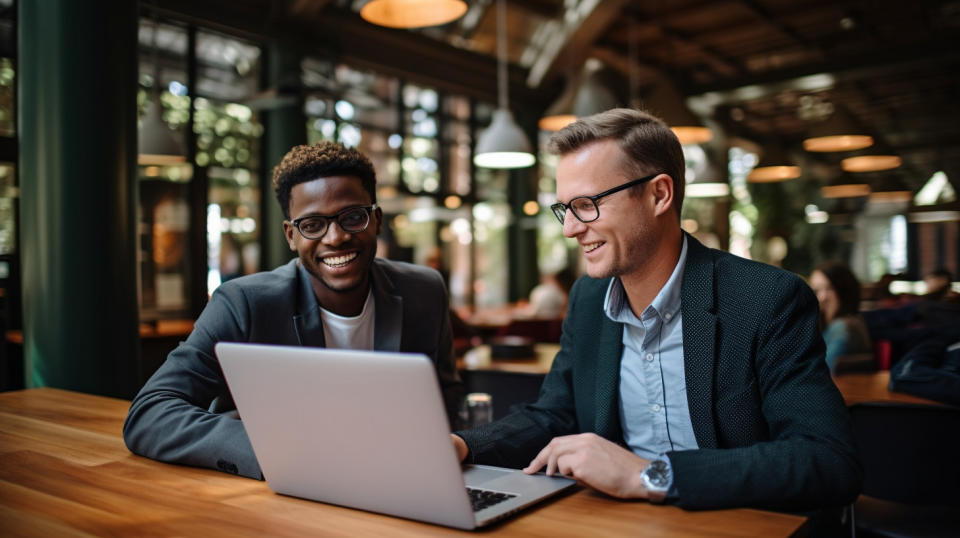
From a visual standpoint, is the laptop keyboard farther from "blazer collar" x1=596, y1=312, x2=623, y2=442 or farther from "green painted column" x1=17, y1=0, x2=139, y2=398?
"green painted column" x1=17, y1=0, x2=139, y2=398

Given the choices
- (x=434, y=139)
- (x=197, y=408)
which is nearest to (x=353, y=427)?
(x=197, y=408)

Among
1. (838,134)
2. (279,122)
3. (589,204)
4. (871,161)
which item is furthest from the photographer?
(871,161)

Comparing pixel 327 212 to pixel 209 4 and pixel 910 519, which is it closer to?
pixel 910 519

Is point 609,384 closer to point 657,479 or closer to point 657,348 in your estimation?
point 657,348

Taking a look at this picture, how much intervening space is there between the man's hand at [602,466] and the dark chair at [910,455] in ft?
4.73

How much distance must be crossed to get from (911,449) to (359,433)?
2.17m

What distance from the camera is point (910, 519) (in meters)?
2.18

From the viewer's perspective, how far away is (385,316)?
2105 mm

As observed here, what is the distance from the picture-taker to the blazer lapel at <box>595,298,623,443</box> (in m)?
1.72

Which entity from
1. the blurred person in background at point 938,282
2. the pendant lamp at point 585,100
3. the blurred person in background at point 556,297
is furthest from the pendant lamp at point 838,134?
the blurred person in background at point 556,297

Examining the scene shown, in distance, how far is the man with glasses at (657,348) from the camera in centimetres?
138

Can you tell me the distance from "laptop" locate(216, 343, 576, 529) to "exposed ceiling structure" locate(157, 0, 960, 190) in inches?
250

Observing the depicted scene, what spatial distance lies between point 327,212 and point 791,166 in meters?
7.98

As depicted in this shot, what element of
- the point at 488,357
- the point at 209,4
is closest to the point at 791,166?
the point at 488,357
